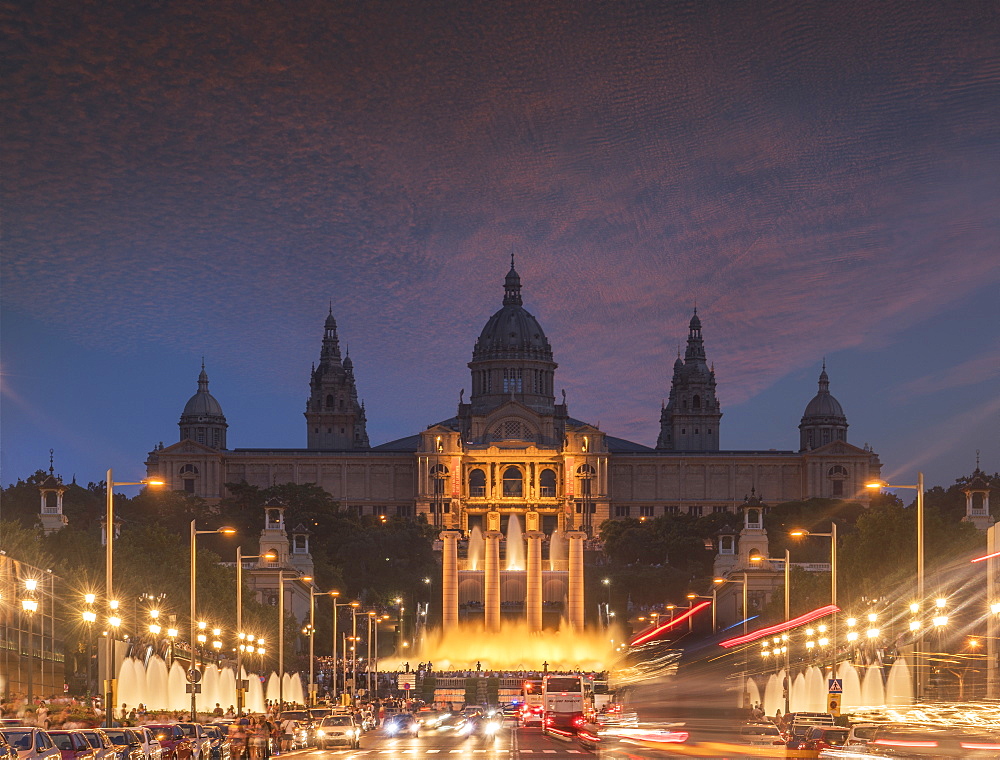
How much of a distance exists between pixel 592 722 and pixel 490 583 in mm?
113943

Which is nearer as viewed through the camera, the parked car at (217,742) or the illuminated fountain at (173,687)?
the parked car at (217,742)

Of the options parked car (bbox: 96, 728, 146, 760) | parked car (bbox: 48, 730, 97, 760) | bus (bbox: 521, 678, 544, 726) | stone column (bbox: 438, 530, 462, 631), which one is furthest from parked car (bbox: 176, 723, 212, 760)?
stone column (bbox: 438, 530, 462, 631)

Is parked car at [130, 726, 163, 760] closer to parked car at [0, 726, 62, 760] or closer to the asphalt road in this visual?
parked car at [0, 726, 62, 760]

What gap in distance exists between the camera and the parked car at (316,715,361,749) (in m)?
66.1

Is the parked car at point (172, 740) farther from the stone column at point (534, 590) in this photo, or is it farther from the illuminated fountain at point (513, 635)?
the stone column at point (534, 590)

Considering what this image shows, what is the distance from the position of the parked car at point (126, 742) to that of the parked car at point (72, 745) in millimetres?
1339

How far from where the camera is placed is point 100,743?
136ft

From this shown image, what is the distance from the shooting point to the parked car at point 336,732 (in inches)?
2600

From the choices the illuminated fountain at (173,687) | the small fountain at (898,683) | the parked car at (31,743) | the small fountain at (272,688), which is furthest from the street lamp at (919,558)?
the small fountain at (272,688)

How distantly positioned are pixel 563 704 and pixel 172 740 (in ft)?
126

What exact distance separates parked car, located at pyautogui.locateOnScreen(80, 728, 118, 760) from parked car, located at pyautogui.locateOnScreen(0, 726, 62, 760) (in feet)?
6.48

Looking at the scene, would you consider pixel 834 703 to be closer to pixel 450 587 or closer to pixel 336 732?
pixel 336 732

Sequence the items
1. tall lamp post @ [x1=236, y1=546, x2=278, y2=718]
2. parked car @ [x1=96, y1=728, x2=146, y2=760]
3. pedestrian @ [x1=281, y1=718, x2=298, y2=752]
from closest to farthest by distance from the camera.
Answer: parked car @ [x1=96, y1=728, x2=146, y2=760] < pedestrian @ [x1=281, y1=718, x2=298, y2=752] < tall lamp post @ [x1=236, y1=546, x2=278, y2=718]

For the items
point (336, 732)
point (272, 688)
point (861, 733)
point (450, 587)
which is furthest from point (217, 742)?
point (450, 587)
